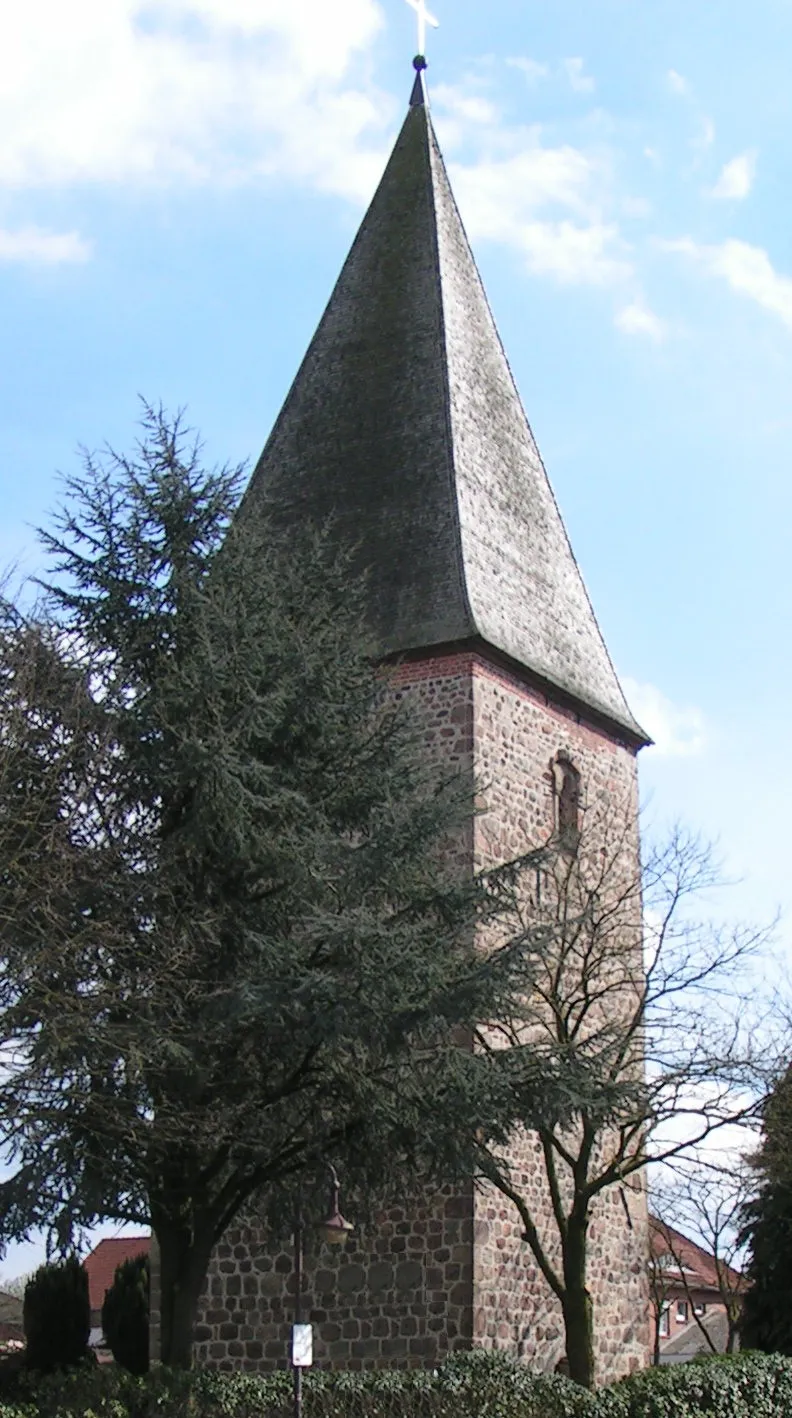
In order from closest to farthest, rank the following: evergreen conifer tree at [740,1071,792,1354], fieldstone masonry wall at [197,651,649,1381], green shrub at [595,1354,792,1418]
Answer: green shrub at [595,1354,792,1418] → fieldstone masonry wall at [197,651,649,1381] → evergreen conifer tree at [740,1071,792,1354]

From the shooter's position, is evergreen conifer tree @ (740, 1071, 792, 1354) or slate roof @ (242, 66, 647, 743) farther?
evergreen conifer tree @ (740, 1071, 792, 1354)

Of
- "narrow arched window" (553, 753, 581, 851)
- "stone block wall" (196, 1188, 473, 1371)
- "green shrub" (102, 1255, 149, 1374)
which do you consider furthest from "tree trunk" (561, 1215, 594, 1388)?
"green shrub" (102, 1255, 149, 1374)

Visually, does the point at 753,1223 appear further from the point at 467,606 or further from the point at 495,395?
the point at 495,395

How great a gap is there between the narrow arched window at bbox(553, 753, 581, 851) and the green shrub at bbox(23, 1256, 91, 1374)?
10.1 m

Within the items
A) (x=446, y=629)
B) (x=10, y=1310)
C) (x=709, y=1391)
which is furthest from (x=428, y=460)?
(x=10, y=1310)

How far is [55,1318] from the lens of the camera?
24.6 m

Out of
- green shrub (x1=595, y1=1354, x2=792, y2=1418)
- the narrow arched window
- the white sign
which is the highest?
the narrow arched window

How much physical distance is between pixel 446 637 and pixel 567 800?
9.59 feet

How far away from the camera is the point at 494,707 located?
19.6 meters

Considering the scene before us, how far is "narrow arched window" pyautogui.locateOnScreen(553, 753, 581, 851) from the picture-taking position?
20.6 metres

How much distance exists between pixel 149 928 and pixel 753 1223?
12.7 metres

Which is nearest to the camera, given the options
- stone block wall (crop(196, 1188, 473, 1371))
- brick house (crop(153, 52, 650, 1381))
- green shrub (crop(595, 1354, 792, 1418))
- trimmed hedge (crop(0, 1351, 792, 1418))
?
trimmed hedge (crop(0, 1351, 792, 1418))

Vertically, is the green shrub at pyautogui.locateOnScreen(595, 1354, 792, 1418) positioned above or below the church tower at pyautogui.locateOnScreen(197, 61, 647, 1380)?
below

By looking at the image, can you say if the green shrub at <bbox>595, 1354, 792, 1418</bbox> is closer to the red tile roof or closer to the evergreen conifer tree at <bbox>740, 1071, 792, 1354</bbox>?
the evergreen conifer tree at <bbox>740, 1071, 792, 1354</bbox>
